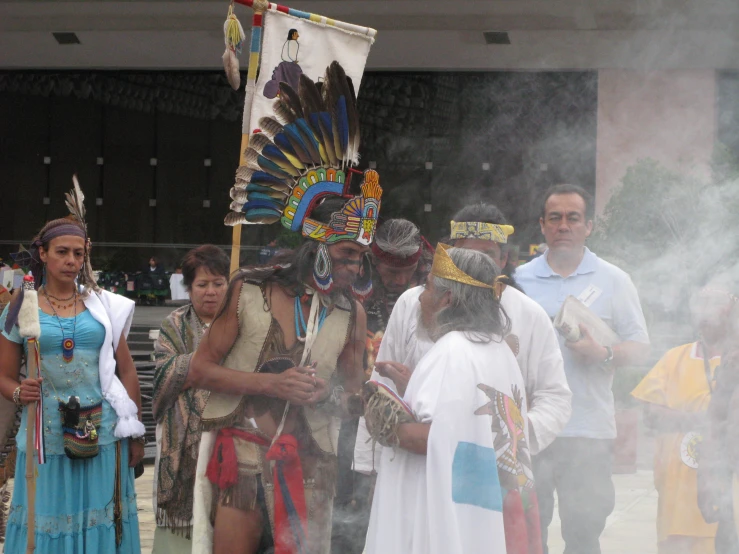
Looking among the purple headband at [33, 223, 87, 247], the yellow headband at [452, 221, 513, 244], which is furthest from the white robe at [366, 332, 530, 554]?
the purple headband at [33, 223, 87, 247]

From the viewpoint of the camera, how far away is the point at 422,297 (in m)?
3.06

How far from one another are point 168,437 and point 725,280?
8.07ft

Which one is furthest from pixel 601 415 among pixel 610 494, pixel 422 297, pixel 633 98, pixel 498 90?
pixel 498 90

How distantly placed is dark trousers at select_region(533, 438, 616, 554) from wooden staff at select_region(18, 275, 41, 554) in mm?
2057

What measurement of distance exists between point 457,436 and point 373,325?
1539mm

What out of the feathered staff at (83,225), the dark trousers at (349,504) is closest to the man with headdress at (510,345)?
the dark trousers at (349,504)

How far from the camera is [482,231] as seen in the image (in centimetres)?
375

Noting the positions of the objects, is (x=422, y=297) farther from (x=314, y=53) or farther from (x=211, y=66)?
(x=211, y=66)

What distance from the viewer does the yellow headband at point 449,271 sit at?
Answer: 286 centimetres

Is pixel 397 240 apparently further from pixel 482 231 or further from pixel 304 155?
pixel 304 155

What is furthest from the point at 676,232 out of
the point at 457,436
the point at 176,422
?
the point at 176,422

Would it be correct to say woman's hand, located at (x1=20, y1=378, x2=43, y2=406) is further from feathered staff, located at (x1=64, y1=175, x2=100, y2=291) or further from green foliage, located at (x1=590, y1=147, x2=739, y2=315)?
green foliage, located at (x1=590, y1=147, x2=739, y2=315)

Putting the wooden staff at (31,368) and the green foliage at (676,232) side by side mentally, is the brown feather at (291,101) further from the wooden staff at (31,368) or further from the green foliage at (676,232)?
the green foliage at (676,232)

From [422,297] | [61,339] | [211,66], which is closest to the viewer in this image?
[422,297]
